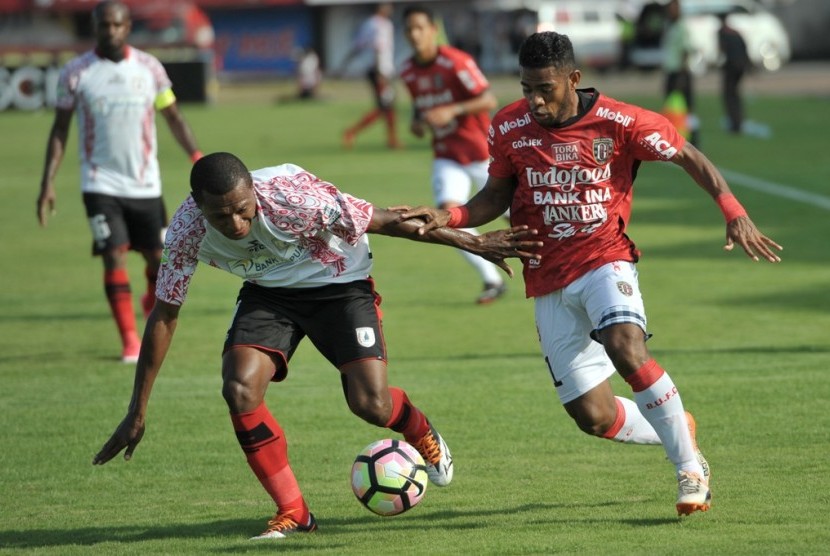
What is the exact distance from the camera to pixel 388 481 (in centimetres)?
661

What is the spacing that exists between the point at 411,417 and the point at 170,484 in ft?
4.99

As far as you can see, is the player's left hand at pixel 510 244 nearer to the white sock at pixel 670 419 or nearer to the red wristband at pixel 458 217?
the red wristband at pixel 458 217

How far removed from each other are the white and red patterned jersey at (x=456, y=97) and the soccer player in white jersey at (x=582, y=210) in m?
6.51

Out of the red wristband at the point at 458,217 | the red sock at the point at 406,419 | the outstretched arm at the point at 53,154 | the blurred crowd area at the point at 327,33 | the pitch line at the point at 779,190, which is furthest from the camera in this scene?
the blurred crowd area at the point at 327,33

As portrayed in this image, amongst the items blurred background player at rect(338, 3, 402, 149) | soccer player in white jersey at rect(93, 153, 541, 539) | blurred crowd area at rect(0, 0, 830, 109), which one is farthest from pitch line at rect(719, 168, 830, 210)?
blurred crowd area at rect(0, 0, 830, 109)

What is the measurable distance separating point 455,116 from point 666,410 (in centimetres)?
718

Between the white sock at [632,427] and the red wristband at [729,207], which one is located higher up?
the red wristband at [729,207]

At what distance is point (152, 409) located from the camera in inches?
372

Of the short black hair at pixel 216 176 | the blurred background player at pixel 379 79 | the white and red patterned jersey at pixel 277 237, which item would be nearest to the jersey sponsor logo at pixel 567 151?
the white and red patterned jersey at pixel 277 237

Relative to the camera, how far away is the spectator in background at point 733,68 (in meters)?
27.9

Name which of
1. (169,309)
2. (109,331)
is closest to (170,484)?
(169,309)

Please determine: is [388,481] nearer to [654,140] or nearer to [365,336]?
[365,336]

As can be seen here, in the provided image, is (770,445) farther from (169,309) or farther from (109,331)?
(109,331)

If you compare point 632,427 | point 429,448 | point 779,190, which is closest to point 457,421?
point 429,448
